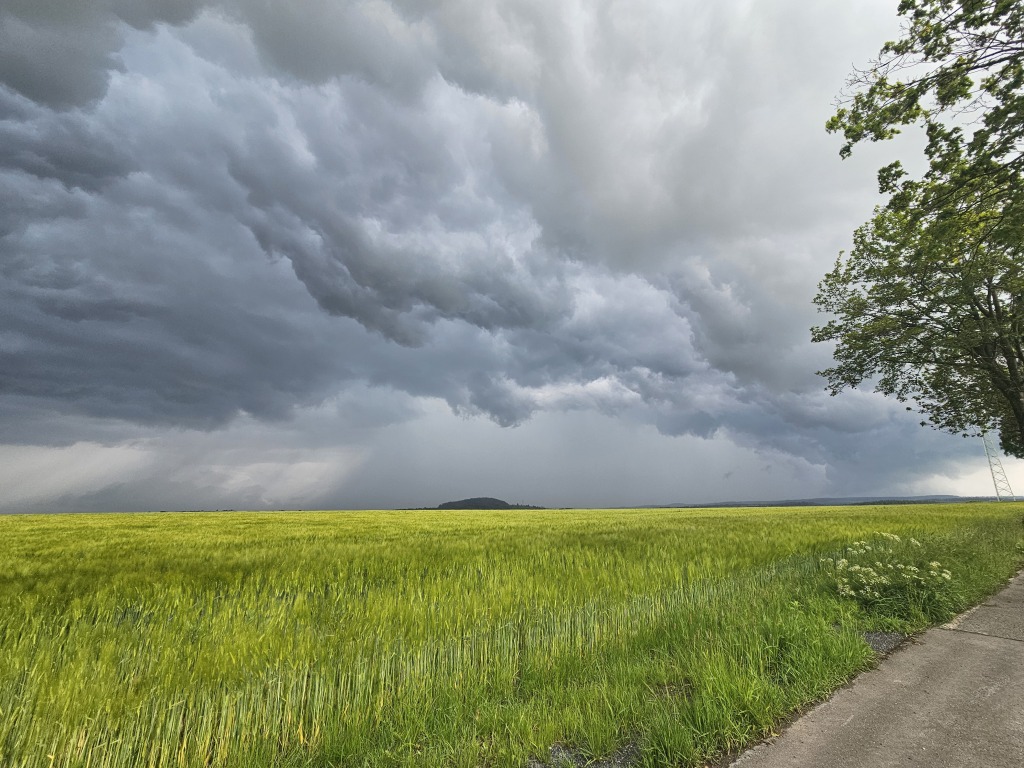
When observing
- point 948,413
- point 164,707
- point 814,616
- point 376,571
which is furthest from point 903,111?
point 948,413

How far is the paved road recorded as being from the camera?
3.26 m

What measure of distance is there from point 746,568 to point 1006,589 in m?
4.79

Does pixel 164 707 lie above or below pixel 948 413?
below

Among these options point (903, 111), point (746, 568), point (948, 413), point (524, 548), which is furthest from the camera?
point (948, 413)

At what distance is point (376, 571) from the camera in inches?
362

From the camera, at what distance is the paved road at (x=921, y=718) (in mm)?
3262

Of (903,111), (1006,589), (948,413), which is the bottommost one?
(1006,589)

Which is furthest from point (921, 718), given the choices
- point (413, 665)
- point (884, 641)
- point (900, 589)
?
point (900, 589)

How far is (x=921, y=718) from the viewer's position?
383 cm

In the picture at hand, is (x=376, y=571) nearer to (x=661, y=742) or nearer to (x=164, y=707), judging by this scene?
(x=164, y=707)

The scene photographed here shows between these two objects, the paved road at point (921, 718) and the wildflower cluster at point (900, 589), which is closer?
the paved road at point (921, 718)

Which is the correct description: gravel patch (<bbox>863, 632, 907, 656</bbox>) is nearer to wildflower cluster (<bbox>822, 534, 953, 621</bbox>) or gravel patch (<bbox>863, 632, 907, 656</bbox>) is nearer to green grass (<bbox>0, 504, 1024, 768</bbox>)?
green grass (<bbox>0, 504, 1024, 768</bbox>)

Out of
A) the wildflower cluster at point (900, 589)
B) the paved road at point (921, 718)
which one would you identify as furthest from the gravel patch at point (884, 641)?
the wildflower cluster at point (900, 589)

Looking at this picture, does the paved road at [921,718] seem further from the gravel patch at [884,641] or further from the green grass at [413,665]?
the green grass at [413,665]
